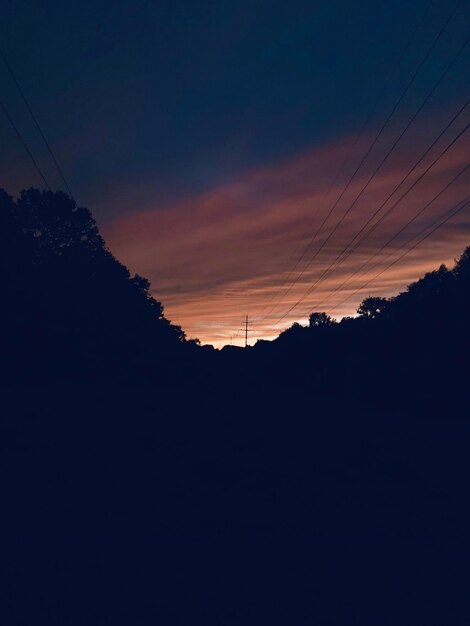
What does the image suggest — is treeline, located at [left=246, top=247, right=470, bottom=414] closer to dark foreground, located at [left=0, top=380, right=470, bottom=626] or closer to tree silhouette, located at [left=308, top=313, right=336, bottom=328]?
dark foreground, located at [left=0, top=380, right=470, bottom=626]

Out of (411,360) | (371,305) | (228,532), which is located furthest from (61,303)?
(371,305)

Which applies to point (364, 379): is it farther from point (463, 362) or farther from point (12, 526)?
point (12, 526)

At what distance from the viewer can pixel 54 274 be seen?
119ft

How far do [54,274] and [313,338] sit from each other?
3603 centimetres

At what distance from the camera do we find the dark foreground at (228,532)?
5.02m

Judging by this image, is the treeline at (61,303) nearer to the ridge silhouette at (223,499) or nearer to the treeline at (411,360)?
the ridge silhouette at (223,499)

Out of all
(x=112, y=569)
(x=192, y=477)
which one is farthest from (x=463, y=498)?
(x=112, y=569)

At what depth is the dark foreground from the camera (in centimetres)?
502

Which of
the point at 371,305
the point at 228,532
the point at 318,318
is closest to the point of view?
the point at 228,532

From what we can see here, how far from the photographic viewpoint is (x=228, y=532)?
7.00 meters

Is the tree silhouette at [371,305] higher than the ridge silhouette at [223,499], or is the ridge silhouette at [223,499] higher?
the tree silhouette at [371,305]

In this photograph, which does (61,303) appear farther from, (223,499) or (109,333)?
(223,499)

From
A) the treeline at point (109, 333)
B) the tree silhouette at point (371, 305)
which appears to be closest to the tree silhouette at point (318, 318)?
the tree silhouette at point (371, 305)

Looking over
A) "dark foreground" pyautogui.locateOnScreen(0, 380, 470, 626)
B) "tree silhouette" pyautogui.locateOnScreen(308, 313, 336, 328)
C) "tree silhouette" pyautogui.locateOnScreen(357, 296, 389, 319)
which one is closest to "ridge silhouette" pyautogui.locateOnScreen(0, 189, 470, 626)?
"dark foreground" pyautogui.locateOnScreen(0, 380, 470, 626)
